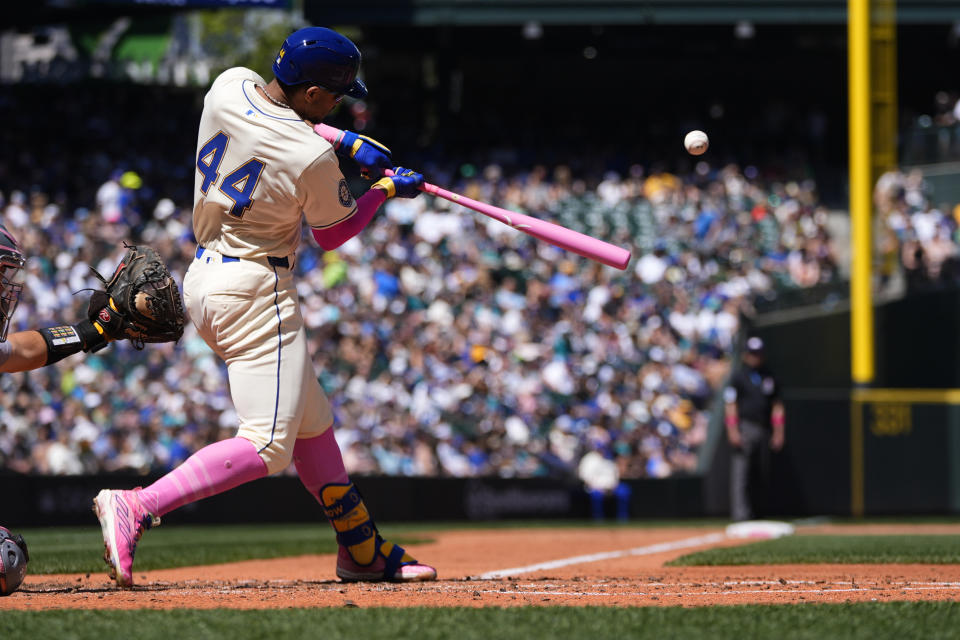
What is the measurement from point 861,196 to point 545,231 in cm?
929

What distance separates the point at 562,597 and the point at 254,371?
4.49 ft

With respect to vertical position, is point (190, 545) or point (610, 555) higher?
point (610, 555)

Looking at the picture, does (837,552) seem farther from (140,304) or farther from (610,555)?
(140,304)

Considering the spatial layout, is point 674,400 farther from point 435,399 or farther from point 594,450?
point 435,399

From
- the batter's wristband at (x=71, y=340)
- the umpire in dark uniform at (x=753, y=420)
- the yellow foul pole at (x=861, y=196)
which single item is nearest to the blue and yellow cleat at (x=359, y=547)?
the batter's wristband at (x=71, y=340)

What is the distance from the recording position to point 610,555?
7.75 metres

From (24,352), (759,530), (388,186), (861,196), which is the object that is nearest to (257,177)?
(388,186)

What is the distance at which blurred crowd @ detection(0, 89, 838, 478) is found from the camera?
44.3 ft

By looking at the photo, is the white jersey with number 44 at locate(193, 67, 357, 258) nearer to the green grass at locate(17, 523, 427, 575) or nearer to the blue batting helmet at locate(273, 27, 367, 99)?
the blue batting helmet at locate(273, 27, 367, 99)

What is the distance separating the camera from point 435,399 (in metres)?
13.9

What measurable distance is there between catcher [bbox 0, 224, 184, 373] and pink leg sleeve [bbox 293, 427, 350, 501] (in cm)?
68

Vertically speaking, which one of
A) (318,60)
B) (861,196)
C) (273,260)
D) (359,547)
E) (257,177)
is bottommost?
(359,547)

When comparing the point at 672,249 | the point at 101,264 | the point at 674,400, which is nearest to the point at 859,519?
the point at 674,400

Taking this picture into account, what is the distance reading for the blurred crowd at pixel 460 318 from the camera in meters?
13.5
